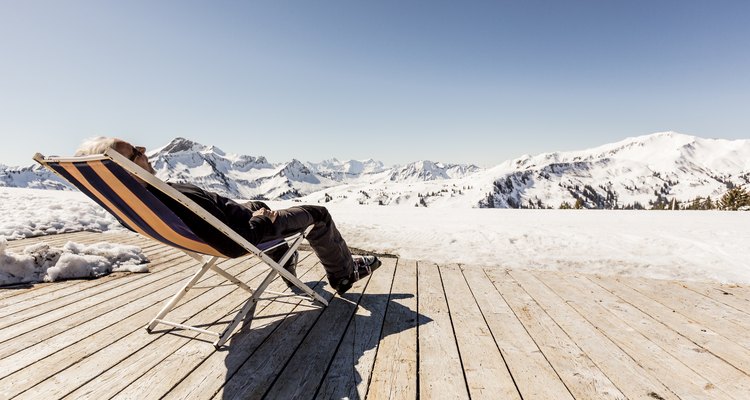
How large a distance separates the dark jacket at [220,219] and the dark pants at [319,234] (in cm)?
13

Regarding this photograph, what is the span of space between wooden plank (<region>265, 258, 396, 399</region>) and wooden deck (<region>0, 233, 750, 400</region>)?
0.03 ft

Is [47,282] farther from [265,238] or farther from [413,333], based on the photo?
[413,333]

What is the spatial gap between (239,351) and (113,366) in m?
0.75

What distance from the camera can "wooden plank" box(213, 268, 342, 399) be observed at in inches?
77.0

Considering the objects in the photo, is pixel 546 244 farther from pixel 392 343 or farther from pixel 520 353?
pixel 392 343

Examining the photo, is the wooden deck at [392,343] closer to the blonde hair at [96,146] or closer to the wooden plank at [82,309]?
the wooden plank at [82,309]

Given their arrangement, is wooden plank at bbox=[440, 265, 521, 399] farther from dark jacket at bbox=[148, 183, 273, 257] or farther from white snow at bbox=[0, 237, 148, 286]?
white snow at bbox=[0, 237, 148, 286]

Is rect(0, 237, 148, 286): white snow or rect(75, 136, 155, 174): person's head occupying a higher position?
rect(75, 136, 155, 174): person's head

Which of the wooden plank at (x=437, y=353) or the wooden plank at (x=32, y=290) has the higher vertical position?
the wooden plank at (x=32, y=290)

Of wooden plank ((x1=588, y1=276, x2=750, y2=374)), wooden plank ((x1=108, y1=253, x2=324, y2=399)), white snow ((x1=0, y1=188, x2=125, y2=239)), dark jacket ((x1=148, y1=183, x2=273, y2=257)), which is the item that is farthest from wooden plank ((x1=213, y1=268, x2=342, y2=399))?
white snow ((x1=0, y1=188, x2=125, y2=239))

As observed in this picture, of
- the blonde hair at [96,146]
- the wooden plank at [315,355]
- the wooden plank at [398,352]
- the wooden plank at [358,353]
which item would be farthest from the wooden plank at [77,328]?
the wooden plank at [398,352]

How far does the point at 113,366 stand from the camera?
2.17 meters

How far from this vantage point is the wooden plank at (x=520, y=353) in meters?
1.94

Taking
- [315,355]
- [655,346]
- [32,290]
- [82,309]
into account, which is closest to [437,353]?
[315,355]
